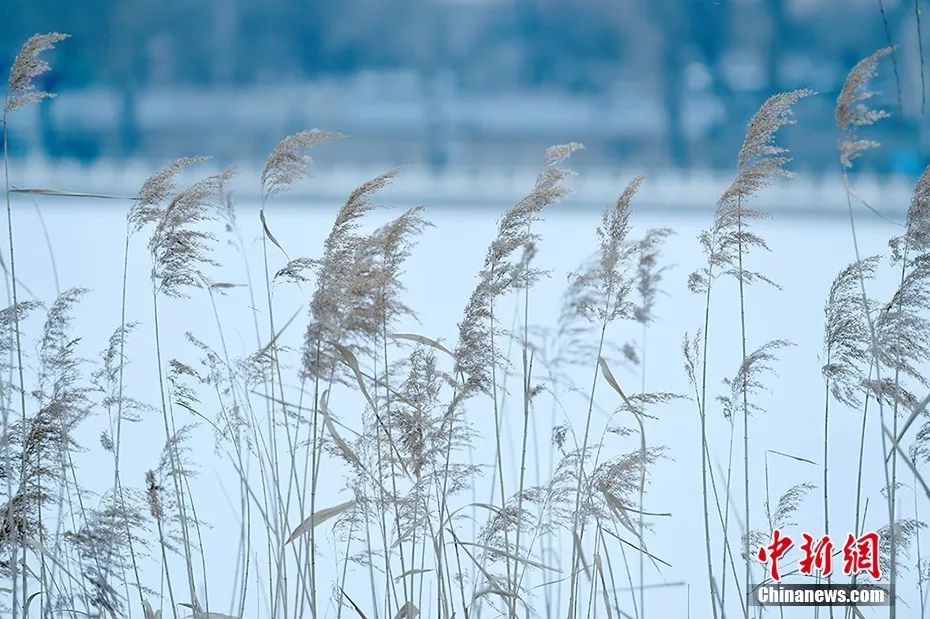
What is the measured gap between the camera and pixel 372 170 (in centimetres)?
616

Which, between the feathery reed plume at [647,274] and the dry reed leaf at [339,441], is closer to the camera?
the dry reed leaf at [339,441]

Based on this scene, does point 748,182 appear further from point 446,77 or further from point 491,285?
point 446,77

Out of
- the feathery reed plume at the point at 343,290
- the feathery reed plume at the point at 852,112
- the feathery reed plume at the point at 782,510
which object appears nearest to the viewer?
the feathery reed plume at the point at 852,112

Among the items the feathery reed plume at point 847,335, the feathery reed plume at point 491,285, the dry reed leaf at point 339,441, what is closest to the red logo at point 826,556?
the feathery reed plume at point 847,335

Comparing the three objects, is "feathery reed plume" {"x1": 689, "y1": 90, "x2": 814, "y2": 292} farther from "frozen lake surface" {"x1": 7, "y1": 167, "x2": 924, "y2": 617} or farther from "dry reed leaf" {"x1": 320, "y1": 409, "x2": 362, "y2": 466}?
"dry reed leaf" {"x1": 320, "y1": 409, "x2": 362, "y2": 466}

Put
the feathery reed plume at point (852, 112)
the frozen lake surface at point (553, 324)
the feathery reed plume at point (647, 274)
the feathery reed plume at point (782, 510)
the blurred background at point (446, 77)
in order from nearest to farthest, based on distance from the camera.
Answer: the feathery reed plume at point (852, 112) < the feathery reed plume at point (782, 510) < the feathery reed plume at point (647, 274) < the frozen lake surface at point (553, 324) < the blurred background at point (446, 77)

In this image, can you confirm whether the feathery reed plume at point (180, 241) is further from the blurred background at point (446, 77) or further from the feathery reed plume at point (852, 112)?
the blurred background at point (446, 77)

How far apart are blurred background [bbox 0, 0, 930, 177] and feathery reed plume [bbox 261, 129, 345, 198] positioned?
4.14 meters

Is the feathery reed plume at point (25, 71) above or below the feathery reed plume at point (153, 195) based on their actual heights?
above

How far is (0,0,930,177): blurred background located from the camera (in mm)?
5902

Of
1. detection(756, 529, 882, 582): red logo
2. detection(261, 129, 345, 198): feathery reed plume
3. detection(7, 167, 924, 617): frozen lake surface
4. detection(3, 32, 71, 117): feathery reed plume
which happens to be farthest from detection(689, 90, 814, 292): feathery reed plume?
detection(3, 32, 71, 117): feathery reed plume

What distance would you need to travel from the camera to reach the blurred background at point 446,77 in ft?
19.4

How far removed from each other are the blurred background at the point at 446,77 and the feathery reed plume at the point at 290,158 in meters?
4.14

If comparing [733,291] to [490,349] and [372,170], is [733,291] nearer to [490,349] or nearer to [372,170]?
[372,170]
